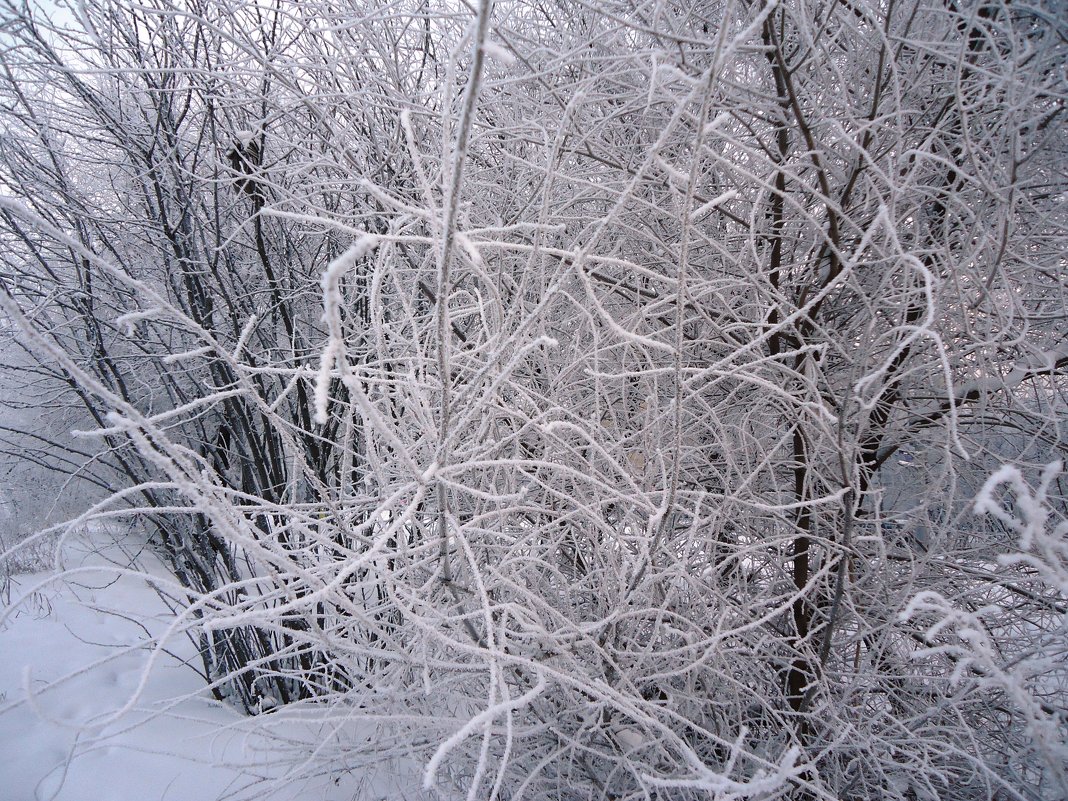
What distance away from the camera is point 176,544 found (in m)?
3.67

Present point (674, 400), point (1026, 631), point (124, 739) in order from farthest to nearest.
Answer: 1. point (124, 739)
2. point (1026, 631)
3. point (674, 400)

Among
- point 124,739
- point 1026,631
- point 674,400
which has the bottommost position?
point 124,739

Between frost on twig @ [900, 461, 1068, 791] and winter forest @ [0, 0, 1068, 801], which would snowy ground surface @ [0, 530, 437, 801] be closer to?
winter forest @ [0, 0, 1068, 801]

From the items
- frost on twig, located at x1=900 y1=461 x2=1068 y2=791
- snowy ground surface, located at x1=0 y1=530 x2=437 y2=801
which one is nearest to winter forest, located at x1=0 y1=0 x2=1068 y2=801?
frost on twig, located at x1=900 y1=461 x2=1068 y2=791

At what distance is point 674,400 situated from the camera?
4.82ft

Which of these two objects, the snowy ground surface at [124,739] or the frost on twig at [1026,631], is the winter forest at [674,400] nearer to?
the frost on twig at [1026,631]

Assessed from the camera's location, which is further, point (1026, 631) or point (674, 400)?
point (1026, 631)

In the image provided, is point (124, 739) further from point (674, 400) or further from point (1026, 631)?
point (1026, 631)

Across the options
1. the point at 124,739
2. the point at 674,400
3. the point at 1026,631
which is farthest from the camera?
the point at 124,739

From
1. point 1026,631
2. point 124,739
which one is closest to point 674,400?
point 1026,631

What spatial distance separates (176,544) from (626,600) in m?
3.37

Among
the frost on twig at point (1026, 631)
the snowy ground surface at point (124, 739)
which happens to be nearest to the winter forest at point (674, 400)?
the frost on twig at point (1026, 631)

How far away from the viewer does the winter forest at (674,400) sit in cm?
132

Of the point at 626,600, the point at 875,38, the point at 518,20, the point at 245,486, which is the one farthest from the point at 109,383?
the point at 875,38
